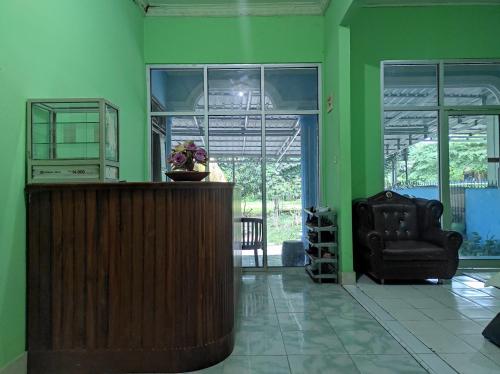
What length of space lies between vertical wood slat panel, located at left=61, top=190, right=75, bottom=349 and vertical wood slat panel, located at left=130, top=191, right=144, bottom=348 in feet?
1.21

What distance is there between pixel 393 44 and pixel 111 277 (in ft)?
15.6

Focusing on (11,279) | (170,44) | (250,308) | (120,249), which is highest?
(170,44)

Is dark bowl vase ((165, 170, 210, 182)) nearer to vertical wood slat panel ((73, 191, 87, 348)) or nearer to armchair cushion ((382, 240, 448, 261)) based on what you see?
vertical wood slat panel ((73, 191, 87, 348))

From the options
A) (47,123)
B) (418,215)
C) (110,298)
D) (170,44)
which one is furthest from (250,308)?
(170,44)

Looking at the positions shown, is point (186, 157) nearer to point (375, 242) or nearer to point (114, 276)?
point (114, 276)

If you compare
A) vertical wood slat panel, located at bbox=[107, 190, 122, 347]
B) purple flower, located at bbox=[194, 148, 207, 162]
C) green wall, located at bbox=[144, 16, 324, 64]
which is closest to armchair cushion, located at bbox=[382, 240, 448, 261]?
purple flower, located at bbox=[194, 148, 207, 162]

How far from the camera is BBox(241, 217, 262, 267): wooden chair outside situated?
209 inches

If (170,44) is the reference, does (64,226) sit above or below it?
below

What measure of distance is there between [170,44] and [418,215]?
4.07 meters

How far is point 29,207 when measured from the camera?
231cm

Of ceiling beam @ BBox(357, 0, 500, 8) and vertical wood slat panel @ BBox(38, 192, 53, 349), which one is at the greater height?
ceiling beam @ BBox(357, 0, 500, 8)

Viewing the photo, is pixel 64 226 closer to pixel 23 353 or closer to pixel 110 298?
pixel 110 298

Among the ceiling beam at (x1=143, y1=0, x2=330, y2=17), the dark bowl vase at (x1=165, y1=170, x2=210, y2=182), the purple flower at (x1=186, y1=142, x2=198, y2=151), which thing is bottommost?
the dark bowl vase at (x1=165, y1=170, x2=210, y2=182)

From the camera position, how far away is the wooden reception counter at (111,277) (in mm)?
2285
